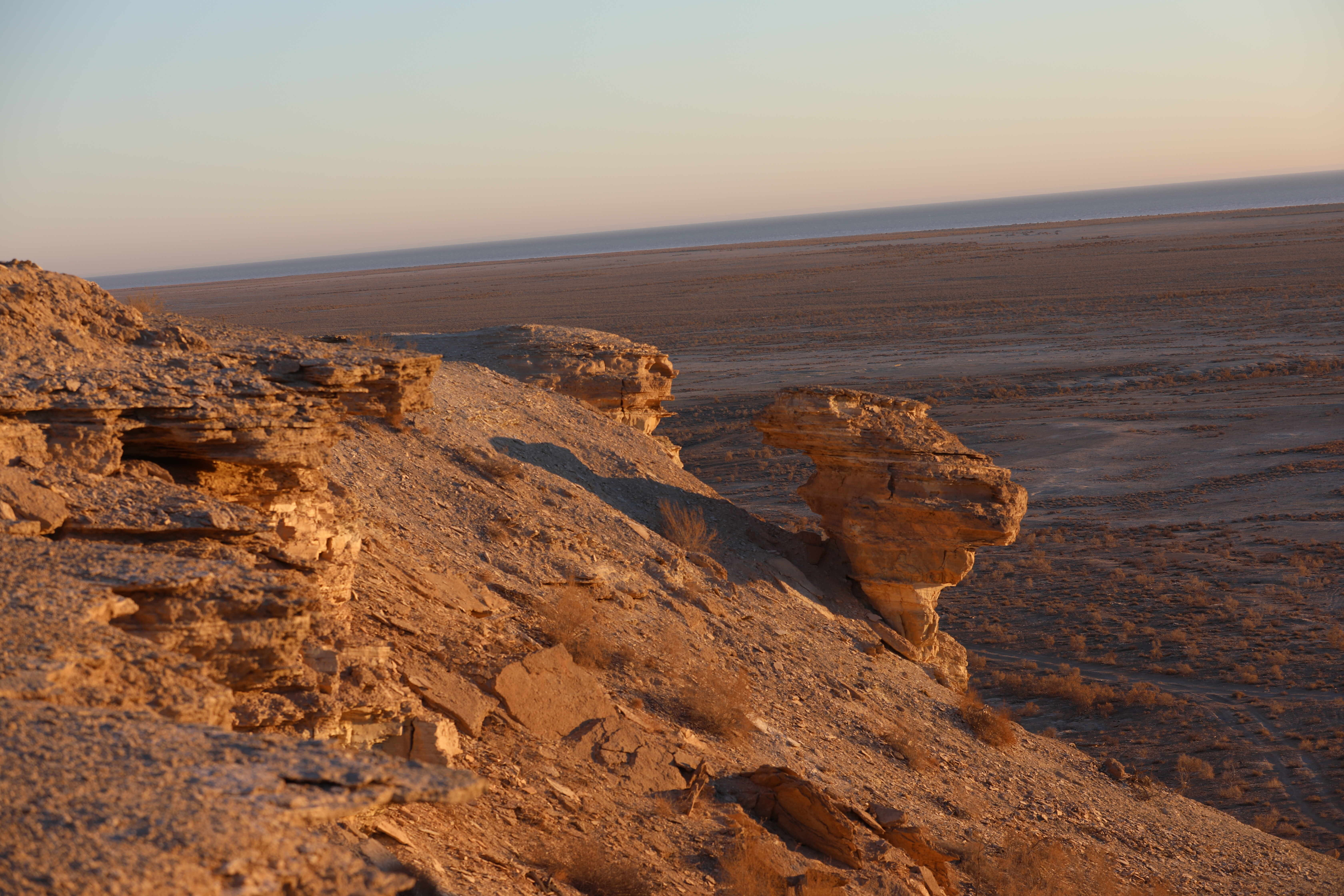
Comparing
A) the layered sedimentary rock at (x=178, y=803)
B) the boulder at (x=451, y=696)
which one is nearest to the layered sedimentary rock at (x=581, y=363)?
the boulder at (x=451, y=696)

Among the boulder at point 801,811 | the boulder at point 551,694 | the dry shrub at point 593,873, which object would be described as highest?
the boulder at point 551,694

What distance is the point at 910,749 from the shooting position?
12617mm

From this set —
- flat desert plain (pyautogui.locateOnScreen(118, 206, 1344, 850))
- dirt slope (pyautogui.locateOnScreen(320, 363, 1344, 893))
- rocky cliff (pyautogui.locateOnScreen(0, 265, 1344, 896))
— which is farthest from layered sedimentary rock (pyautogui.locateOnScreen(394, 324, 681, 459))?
flat desert plain (pyautogui.locateOnScreen(118, 206, 1344, 850))

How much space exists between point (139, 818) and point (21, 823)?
368mm

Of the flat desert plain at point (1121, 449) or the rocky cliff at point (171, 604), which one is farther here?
the flat desert plain at point (1121, 449)

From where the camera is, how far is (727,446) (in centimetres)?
3512

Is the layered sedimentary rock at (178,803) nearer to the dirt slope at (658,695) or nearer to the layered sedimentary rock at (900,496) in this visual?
the dirt slope at (658,695)

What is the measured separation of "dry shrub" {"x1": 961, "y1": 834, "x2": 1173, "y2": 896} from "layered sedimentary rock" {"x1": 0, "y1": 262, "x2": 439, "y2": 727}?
22.2 feet

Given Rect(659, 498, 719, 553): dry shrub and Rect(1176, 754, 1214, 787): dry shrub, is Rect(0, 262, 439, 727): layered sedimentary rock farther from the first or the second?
Rect(1176, 754, 1214, 787): dry shrub

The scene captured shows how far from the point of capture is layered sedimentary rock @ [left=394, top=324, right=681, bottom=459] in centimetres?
1944

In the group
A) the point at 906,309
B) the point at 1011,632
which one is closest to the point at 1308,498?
the point at 1011,632

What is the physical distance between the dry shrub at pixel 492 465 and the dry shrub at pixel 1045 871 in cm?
785

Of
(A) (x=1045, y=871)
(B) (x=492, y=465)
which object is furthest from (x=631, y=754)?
(B) (x=492, y=465)

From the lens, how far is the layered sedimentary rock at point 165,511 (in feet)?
15.8
